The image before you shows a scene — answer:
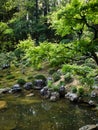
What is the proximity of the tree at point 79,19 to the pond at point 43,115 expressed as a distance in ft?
18.9

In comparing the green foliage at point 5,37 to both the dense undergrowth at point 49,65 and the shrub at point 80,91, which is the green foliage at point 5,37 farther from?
the shrub at point 80,91

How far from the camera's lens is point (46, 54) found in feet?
43.4

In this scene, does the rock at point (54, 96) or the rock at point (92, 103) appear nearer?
the rock at point (92, 103)

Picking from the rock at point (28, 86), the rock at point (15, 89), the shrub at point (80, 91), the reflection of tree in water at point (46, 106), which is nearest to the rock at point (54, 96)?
Answer: the reflection of tree in water at point (46, 106)

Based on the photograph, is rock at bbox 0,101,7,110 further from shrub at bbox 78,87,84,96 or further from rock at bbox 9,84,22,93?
shrub at bbox 78,87,84,96

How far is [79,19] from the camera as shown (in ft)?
41.1

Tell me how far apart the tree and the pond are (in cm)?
576

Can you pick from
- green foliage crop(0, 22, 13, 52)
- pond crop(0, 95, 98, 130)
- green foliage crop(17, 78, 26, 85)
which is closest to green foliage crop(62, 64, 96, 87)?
pond crop(0, 95, 98, 130)

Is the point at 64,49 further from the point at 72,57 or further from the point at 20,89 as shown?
the point at 20,89

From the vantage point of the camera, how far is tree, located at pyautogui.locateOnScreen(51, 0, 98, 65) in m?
12.0

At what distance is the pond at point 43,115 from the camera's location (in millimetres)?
17344

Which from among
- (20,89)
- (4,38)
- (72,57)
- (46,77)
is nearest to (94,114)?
(72,57)

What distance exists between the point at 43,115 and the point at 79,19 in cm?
901

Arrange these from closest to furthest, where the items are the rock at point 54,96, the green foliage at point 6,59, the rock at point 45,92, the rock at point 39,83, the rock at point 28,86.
A: the rock at point 54,96, the rock at point 45,92, the rock at point 28,86, the rock at point 39,83, the green foliage at point 6,59
